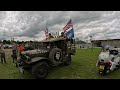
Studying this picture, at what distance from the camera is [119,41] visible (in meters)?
49.3

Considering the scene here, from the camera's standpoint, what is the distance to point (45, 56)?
8477 millimetres

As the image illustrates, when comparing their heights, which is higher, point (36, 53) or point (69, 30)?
point (69, 30)

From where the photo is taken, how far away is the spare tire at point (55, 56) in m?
8.38

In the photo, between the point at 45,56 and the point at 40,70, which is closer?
the point at 40,70

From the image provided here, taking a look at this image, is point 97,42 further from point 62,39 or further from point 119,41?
point 62,39

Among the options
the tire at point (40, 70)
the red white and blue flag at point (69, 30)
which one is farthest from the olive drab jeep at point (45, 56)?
the red white and blue flag at point (69, 30)

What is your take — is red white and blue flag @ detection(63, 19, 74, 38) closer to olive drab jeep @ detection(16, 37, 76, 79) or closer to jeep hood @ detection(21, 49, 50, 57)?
olive drab jeep @ detection(16, 37, 76, 79)

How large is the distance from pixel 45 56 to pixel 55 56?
0.56 metres

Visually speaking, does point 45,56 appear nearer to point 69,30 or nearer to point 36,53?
point 36,53

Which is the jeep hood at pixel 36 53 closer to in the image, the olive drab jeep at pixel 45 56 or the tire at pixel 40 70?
the olive drab jeep at pixel 45 56

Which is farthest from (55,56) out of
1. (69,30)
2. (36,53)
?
(69,30)

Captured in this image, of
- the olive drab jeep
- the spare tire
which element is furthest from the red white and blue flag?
the spare tire

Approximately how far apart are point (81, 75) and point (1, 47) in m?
7.38
